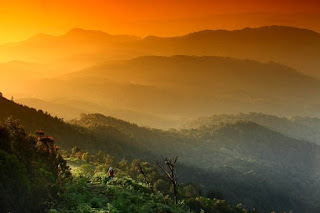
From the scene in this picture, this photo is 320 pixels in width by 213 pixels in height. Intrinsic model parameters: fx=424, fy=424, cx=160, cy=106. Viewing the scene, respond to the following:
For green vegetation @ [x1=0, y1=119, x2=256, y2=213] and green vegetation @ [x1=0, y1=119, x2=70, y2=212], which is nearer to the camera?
green vegetation @ [x1=0, y1=119, x2=70, y2=212]

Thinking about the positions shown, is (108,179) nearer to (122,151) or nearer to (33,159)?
(33,159)

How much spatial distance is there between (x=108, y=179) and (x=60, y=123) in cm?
8374

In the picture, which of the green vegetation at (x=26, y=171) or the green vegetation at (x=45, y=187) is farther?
the green vegetation at (x=45, y=187)

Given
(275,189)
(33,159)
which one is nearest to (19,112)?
(33,159)

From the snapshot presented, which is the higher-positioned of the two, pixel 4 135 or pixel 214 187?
pixel 4 135

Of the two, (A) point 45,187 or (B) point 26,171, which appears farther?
(A) point 45,187

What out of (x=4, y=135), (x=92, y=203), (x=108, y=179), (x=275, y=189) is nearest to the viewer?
(x=4, y=135)

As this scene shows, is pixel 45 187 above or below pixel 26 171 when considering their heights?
below

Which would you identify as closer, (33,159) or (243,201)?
(33,159)

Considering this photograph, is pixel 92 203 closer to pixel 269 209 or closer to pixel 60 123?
pixel 60 123

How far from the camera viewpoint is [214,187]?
148m

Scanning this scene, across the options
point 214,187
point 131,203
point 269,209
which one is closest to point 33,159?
point 131,203

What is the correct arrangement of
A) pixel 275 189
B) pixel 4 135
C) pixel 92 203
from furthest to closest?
pixel 275 189
pixel 92 203
pixel 4 135

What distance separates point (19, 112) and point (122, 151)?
171ft
